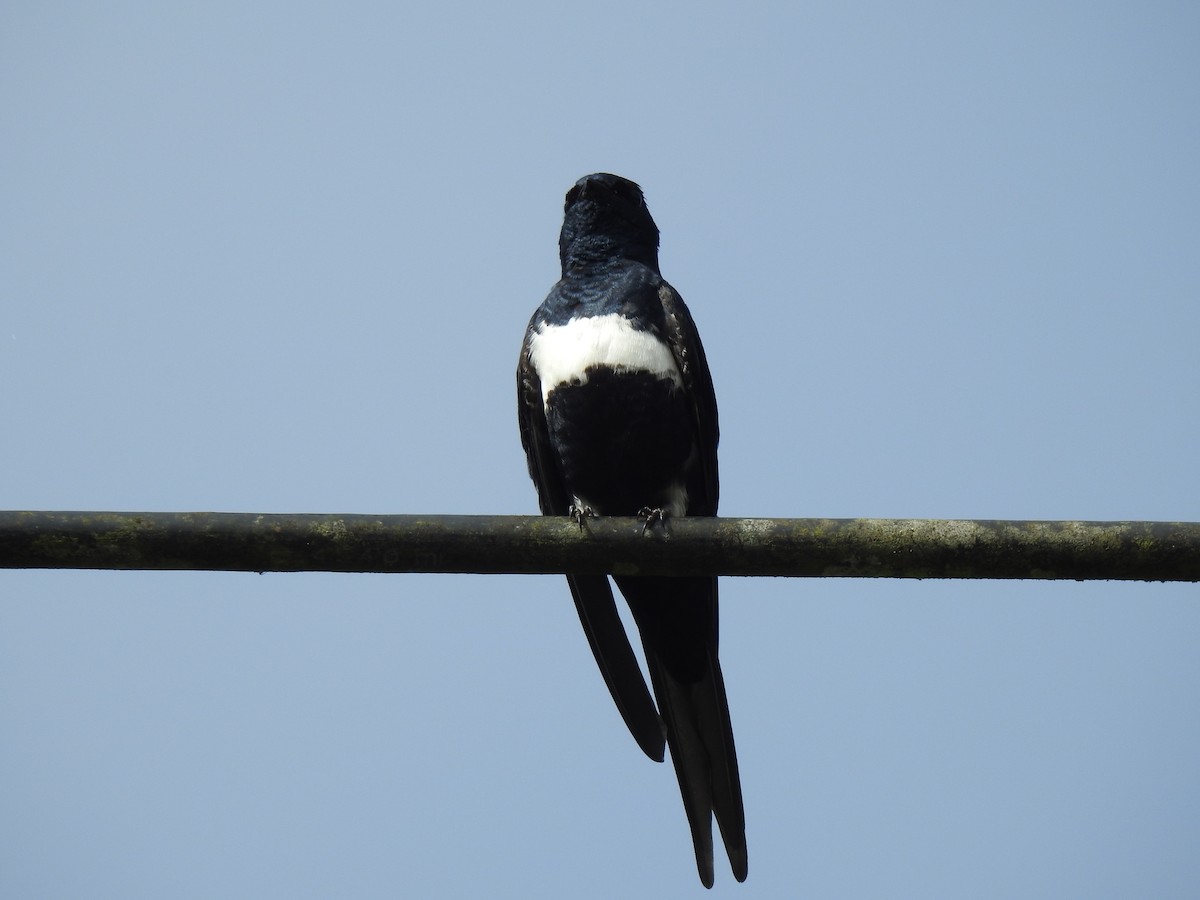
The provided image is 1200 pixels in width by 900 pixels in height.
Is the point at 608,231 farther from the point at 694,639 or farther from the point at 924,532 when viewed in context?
the point at 924,532

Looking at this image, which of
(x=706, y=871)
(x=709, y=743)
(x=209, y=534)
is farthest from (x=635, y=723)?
(x=209, y=534)

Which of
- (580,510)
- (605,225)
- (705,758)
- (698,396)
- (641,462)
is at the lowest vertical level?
(705,758)

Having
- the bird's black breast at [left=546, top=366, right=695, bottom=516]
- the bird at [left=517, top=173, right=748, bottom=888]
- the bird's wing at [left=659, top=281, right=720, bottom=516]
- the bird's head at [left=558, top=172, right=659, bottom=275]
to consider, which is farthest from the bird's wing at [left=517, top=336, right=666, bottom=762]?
the bird's head at [left=558, top=172, right=659, bottom=275]

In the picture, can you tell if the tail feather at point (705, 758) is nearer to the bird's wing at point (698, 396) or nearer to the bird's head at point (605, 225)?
the bird's wing at point (698, 396)

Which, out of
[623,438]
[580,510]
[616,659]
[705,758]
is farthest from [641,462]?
[705,758]

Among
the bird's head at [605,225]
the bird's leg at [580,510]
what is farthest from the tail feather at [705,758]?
the bird's head at [605,225]

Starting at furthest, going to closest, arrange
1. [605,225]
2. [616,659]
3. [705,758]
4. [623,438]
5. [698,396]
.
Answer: [605,225] < [698,396] < [623,438] < [616,659] < [705,758]

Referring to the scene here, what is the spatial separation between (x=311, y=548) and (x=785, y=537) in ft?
3.16

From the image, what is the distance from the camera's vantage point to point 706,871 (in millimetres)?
3676

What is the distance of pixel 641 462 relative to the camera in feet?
14.8

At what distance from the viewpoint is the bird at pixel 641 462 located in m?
4.06

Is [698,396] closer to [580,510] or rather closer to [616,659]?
[580,510]

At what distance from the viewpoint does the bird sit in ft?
13.3

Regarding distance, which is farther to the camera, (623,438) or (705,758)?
(623,438)
